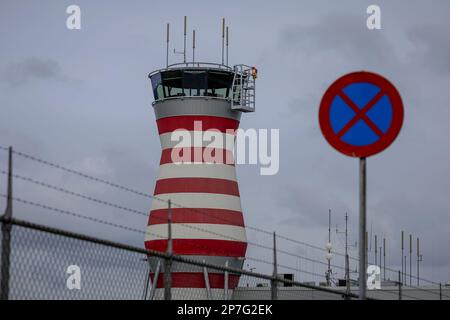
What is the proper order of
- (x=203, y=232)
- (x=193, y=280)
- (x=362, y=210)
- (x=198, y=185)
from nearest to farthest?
(x=362, y=210) → (x=193, y=280) → (x=198, y=185) → (x=203, y=232)

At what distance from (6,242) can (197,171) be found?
29.4 meters

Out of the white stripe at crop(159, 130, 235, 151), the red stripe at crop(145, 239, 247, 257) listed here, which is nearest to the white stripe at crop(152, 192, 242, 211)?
the red stripe at crop(145, 239, 247, 257)

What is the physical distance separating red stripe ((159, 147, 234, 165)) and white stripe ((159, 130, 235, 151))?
6.3 inches

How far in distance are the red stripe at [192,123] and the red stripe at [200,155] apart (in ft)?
2.66

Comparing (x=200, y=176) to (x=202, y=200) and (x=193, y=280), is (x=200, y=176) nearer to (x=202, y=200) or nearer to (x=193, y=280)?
(x=202, y=200)

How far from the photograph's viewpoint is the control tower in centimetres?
4044

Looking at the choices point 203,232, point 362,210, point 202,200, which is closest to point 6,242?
point 362,210

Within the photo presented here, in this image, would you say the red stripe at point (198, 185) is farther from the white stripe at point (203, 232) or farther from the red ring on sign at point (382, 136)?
the red ring on sign at point (382, 136)

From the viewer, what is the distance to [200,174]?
1599 inches

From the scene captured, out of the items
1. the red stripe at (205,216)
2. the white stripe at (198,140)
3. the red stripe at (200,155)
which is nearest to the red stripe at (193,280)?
the red stripe at (205,216)

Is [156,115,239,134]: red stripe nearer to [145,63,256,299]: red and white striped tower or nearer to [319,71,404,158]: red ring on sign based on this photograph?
[145,63,256,299]: red and white striped tower

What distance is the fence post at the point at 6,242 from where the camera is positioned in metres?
11.1

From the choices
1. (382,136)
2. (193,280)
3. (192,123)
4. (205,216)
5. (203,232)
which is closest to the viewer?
(382,136)
